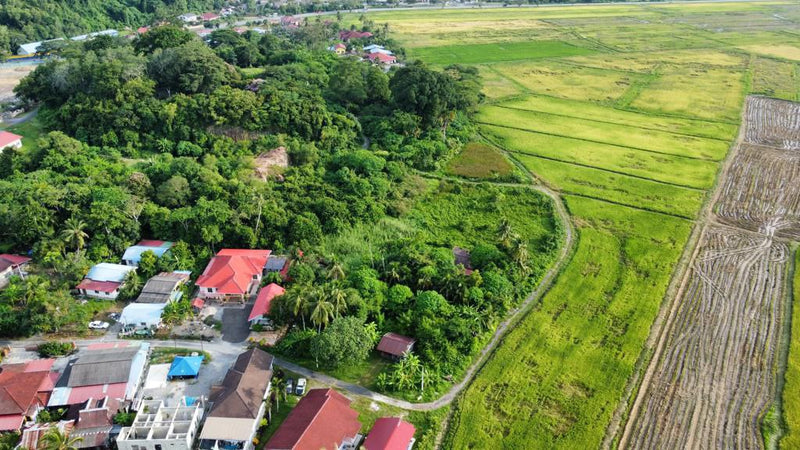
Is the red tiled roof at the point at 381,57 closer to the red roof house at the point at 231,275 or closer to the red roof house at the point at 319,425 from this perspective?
the red roof house at the point at 231,275

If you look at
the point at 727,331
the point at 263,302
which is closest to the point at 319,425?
the point at 263,302

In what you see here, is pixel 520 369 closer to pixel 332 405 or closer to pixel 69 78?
Result: pixel 332 405

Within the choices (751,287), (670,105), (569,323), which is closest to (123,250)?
(569,323)

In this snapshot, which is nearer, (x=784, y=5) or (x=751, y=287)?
(x=751, y=287)

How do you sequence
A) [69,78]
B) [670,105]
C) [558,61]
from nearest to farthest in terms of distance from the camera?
A: [69,78], [670,105], [558,61]

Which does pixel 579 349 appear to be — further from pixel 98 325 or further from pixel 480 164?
pixel 98 325

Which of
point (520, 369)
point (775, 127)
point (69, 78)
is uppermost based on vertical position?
point (69, 78)

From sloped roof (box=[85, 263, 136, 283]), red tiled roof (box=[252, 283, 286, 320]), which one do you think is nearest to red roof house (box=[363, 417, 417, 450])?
red tiled roof (box=[252, 283, 286, 320])

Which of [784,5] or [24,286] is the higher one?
[784,5]
